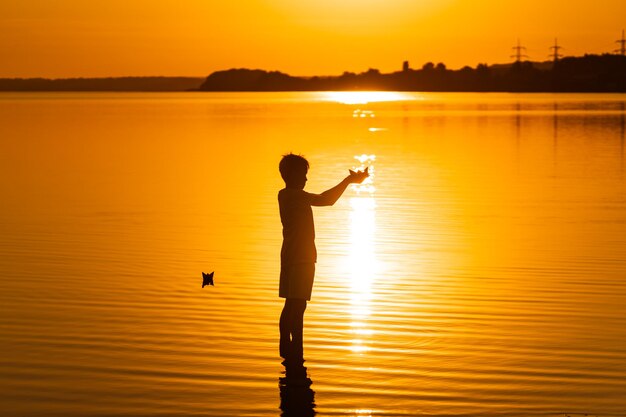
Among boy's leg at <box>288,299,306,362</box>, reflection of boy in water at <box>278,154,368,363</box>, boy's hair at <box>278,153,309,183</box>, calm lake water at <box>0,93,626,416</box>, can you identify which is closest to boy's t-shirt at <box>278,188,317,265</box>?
reflection of boy in water at <box>278,154,368,363</box>

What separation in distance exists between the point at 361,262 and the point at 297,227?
6.53m

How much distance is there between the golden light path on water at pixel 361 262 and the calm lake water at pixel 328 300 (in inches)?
2.2

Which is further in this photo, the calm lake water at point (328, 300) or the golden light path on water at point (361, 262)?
the golden light path on water at point (361, 262)

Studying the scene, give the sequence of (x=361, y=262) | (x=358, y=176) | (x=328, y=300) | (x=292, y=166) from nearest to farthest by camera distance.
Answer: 1. (x=358, y=176)
2. (x=292, y=166)
3. (x=328, y=300)
4. (x=361, y=262)

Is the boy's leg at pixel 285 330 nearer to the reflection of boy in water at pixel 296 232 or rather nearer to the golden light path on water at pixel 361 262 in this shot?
the reflection of boy in water at pixel 296 232

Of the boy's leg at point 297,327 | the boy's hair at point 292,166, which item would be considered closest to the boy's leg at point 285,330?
the boy's leg at point 297,327

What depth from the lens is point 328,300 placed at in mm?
12461

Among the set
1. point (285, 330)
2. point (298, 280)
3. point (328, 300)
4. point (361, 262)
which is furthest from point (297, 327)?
point (361, 262)

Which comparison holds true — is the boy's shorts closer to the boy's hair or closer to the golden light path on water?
the boy's hair

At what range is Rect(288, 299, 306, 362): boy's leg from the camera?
9.09 metres

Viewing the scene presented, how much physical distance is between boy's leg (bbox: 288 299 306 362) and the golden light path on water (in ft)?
2.58

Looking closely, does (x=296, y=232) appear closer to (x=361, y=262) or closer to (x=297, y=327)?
(x=297, y=327)

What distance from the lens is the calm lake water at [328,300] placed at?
8.56 m

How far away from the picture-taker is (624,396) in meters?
8.44
